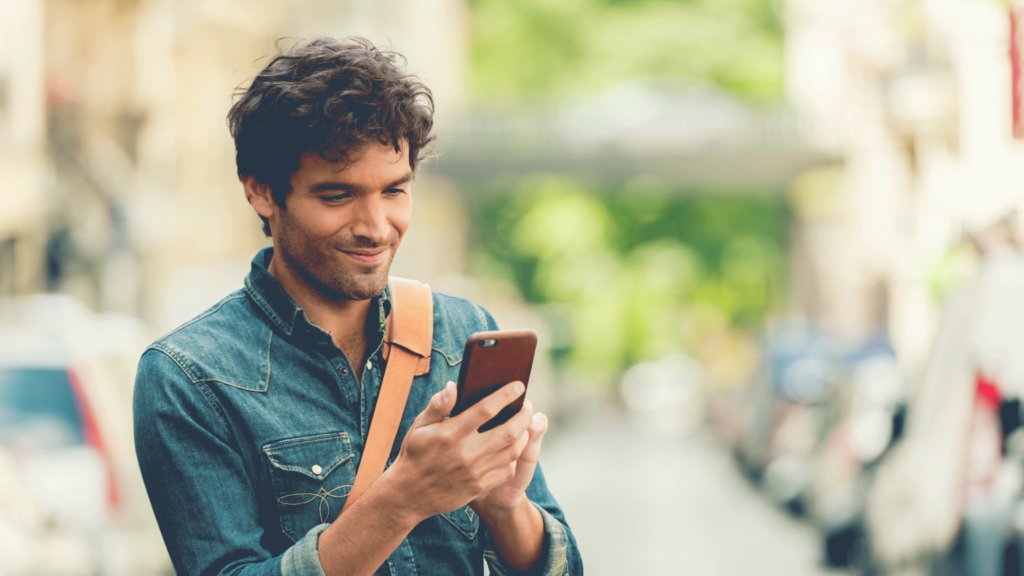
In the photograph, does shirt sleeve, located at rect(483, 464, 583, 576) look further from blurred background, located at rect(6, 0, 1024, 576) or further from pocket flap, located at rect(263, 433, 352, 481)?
blurred background, located at rect(6, 0, 1024, 576)

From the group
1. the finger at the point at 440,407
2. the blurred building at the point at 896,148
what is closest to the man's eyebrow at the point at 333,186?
the finger at the point at 440,407

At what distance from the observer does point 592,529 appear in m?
13.5

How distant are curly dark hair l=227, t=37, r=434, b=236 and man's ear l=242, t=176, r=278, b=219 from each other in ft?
0.04

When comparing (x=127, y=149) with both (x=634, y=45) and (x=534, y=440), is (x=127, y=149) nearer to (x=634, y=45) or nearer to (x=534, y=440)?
(x=634, y=45)

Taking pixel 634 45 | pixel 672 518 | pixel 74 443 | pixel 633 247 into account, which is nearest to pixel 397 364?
pixel 74 443

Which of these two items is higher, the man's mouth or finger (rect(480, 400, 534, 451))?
the man's mouth

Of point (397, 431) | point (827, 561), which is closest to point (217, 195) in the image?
point (827, 561)

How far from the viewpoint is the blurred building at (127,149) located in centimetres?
1667

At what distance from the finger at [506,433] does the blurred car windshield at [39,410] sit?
5182mm

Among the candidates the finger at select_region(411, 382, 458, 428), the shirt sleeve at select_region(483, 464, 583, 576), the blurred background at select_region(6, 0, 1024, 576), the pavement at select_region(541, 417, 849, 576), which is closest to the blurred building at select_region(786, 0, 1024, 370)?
the blurred background at select_region(6, 0, 1024, 576)

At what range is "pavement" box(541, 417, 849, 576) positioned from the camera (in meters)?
→ 10.9

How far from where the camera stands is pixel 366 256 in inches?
78.8

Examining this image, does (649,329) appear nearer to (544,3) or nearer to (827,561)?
(544,3)

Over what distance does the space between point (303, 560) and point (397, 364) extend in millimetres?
386
